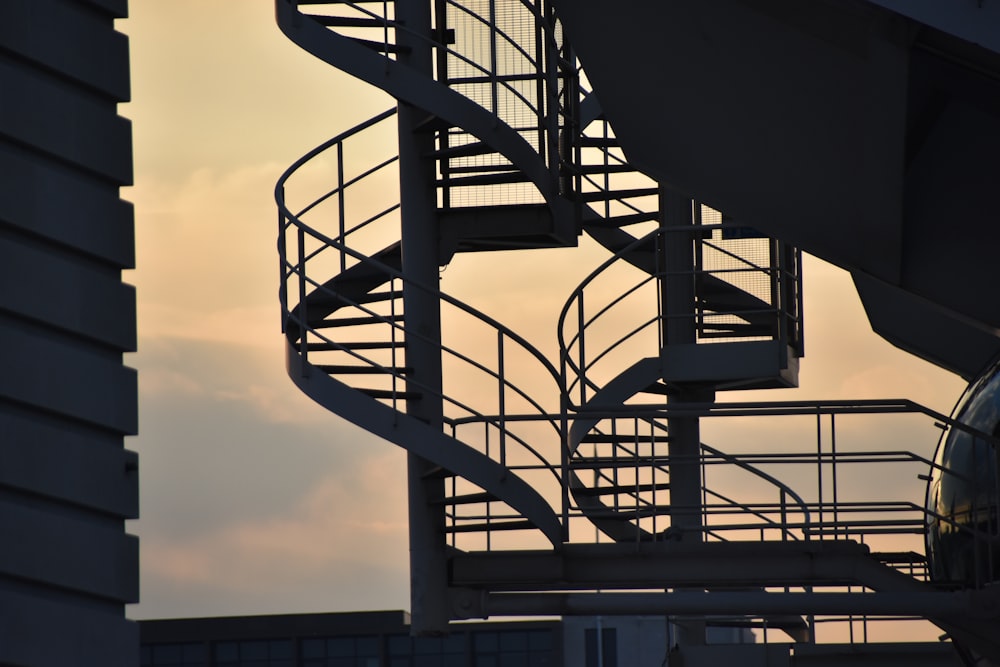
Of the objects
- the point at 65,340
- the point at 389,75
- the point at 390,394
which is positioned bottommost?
the point at 65,340

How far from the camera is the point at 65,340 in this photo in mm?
4715

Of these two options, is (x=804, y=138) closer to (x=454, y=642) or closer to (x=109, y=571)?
(x=109, y=571)

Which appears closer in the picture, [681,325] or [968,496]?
[968,496]

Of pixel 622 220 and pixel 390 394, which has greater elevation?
pixel 622 220

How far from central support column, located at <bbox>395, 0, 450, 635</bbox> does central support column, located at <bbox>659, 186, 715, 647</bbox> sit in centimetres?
289

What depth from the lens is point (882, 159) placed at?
340 inches

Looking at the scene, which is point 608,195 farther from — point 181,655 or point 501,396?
point 181,655

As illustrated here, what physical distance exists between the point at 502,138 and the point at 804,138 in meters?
4.50

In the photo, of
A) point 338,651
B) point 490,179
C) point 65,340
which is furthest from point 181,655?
point 65,340

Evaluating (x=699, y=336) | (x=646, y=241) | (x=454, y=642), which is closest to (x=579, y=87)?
(x=646, y=241)

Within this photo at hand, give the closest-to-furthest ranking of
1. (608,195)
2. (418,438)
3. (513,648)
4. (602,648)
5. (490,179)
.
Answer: (418,438), (490,179), (608,195), (513,648), (602,648)

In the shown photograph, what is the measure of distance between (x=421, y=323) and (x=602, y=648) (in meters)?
37.1

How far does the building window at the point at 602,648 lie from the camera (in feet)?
160

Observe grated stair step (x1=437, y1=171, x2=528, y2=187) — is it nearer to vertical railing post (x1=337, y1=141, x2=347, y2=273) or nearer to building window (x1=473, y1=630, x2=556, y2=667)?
vertical railing post (x1=337, y1=141, x2=347, y2=273)
